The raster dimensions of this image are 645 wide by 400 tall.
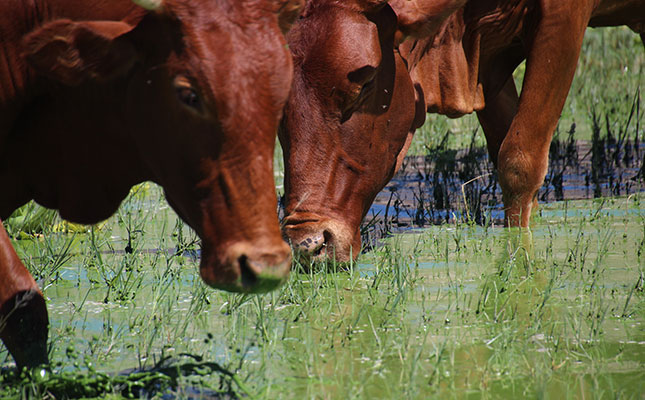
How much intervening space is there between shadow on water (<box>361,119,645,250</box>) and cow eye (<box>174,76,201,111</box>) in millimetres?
3055

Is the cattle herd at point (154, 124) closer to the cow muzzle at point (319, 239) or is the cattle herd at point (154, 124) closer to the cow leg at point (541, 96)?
the cow muzzle at point (319, 239)

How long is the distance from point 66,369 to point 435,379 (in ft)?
4.65

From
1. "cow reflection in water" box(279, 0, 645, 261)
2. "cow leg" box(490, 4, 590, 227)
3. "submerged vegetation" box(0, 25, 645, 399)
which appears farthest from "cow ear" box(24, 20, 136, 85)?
"cow leg" box(490, 4, 590, 227)

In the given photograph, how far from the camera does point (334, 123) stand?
19.9 feet

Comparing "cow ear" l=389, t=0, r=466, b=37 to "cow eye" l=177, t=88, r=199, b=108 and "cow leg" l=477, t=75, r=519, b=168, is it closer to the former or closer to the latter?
"cow leg" l=477, t=75, r=519, b=168

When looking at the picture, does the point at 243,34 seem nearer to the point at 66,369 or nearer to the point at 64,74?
the point at 64,74

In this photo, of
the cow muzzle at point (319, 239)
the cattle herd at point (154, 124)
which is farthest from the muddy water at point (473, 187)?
the cattle herd at point (154, 124)

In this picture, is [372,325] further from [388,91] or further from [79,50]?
[388,91]

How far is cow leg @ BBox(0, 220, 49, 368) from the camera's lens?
3805 millimetres

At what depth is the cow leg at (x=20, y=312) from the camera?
12.5ft

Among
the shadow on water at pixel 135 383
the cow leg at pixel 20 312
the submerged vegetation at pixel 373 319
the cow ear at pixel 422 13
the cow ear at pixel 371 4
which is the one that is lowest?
the submerged vegetation at pixel 373 319

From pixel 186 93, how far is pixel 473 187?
5071 mm

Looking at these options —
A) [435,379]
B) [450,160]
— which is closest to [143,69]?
[435,379]

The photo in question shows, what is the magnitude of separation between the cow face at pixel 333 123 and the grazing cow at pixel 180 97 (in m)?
1.87
